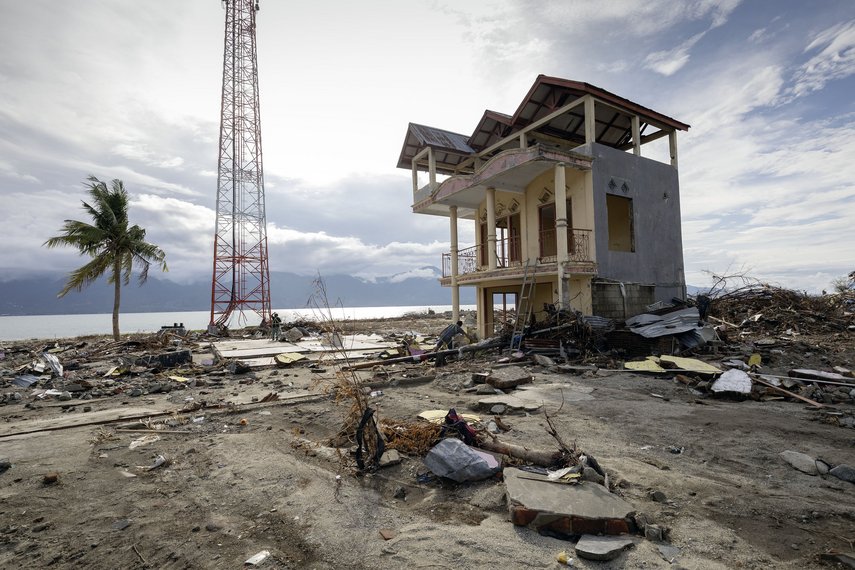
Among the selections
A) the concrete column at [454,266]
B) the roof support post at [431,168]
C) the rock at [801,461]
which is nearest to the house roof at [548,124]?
the roof support post at [431,168]

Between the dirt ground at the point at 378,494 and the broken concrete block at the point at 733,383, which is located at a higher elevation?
the broken concrete block at the point at 733,383

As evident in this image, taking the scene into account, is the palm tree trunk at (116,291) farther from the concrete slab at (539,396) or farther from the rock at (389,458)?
the rock at (389,458)

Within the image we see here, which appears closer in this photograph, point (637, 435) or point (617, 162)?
point (637, 435)

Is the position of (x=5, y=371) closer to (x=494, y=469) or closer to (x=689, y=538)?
(x=494, y=469)

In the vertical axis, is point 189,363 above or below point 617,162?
below

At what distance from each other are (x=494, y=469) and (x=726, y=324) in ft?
41.6

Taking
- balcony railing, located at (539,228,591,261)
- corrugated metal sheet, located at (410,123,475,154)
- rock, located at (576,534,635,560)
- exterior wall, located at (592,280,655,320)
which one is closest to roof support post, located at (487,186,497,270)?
balcony railing, located at (539,228,591,261)

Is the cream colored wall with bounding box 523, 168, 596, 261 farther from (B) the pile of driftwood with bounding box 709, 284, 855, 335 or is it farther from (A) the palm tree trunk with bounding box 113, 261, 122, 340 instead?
(A) the palm tree trunk with bounding box 113, 261, 122, 340

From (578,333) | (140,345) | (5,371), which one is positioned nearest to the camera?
(578,333)

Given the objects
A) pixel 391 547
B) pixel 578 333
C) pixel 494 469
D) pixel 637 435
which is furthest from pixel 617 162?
pixel 391 547

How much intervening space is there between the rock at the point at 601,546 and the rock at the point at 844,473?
2597 mm

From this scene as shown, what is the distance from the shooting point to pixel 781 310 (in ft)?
44.4

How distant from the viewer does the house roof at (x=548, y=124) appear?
13.1 metres

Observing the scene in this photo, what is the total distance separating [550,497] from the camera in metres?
3.10
